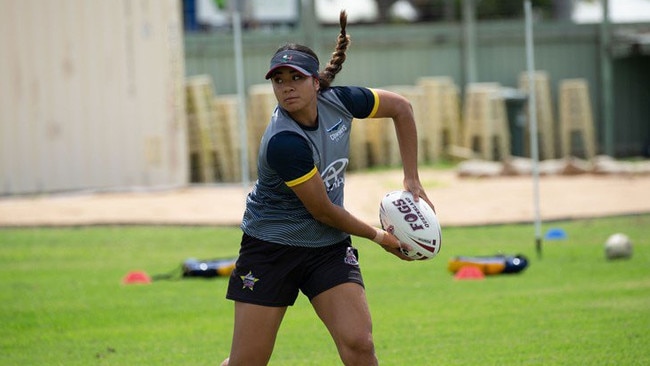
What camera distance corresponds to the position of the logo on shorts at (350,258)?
6.45 meters

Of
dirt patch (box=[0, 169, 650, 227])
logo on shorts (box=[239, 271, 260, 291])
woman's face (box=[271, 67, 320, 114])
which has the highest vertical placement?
woman's face (box=[271, 67, 320, 114])

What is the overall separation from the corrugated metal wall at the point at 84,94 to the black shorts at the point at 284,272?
16255 mm

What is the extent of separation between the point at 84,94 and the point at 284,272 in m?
16.6

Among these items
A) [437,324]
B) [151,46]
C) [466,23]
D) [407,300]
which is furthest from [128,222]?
[466,23]

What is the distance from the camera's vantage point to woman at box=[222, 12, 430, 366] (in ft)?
20.2

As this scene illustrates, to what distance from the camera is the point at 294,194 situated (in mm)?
6391

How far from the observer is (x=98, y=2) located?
22188mm

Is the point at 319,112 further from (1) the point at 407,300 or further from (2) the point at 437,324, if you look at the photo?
(1) the point at 407,300

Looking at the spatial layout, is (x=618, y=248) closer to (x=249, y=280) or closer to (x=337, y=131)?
(x=337, y=131)

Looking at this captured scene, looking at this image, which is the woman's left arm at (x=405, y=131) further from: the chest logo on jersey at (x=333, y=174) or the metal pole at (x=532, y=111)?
the metal pole at (x=532, y=111)

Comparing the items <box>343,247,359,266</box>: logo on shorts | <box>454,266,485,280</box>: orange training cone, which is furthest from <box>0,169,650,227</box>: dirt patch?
<box>343,247,359,266</box>: logo on shorts

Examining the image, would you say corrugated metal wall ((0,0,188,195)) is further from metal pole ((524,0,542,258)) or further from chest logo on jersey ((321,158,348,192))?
chest logo on jersey ((321,158,348,192))

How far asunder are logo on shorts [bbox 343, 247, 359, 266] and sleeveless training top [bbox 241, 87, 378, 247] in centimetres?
8

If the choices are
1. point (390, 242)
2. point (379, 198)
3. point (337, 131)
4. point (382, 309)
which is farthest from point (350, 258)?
point (379, 198)
